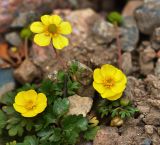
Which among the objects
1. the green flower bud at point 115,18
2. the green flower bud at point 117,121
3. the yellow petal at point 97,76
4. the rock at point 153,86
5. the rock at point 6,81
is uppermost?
the green flower bud at point 115,18

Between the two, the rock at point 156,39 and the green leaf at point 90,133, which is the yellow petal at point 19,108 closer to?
the green leaf at point 90,133

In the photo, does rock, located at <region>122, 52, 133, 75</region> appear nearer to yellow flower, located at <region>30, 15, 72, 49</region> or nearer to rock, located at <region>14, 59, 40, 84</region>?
yellow flower, located at <region>30, 15, 72, 49</region>

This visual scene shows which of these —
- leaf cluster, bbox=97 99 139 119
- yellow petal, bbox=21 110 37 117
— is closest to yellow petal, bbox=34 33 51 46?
yellow petal, bbox=21 110 37 117

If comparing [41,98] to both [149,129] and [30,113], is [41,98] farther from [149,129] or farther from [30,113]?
[149,129]

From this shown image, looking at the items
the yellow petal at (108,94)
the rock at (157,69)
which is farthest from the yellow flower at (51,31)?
the rock at (157,69)

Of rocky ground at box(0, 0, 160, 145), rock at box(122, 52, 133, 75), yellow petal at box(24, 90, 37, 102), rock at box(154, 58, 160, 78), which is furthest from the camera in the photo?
rock at box(122, 52, 133, 75)

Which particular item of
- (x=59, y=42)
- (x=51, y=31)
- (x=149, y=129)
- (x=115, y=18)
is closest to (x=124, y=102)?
(x=149, y=129)

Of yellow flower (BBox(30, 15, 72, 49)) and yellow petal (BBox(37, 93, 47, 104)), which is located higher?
yellow flower (BBox(30, 15, 72, 49))
